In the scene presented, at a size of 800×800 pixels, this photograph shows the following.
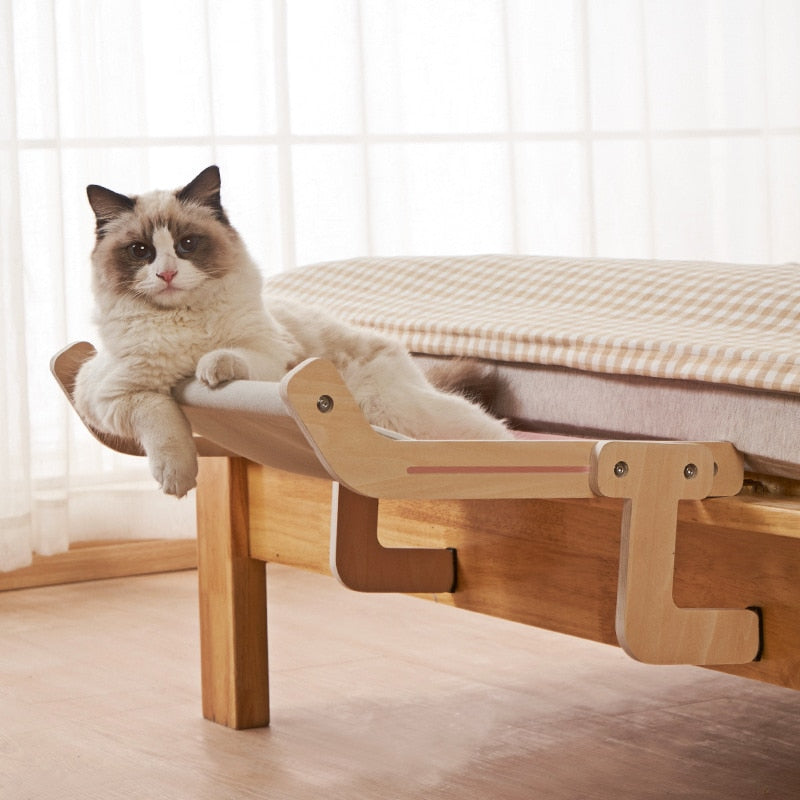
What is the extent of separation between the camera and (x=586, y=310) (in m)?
1.72

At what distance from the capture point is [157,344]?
1431 millimetres

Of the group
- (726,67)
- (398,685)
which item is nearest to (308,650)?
(398,685)

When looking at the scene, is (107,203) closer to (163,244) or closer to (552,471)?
(163,244)

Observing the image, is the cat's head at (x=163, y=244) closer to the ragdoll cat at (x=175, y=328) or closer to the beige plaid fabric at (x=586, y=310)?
the ragdoll cat at (x=175, y=328)

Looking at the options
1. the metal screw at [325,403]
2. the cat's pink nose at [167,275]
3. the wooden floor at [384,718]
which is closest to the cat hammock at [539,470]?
the metal screw at [325,403]

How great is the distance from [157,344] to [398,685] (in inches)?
37.8

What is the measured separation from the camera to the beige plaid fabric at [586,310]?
4.80ft

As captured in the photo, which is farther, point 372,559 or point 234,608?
point 234,608

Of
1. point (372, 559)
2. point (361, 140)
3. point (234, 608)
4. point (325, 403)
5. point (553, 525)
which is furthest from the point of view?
point (361, 140)

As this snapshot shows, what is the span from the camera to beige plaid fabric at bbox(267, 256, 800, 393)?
1463 millimetres

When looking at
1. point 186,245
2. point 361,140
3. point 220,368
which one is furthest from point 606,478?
point 361,140

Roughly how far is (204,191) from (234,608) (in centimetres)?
74

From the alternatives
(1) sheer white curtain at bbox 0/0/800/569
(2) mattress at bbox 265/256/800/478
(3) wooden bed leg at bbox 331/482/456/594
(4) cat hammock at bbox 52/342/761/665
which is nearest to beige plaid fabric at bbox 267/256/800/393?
(2) mattress at bbox 265/256/800/478

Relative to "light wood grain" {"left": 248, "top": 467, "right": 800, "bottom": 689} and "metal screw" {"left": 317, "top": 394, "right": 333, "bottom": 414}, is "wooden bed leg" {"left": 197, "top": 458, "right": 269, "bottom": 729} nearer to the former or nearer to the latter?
"light wood grain" {"left": 248, "top": 467, "right": 800, "bottom": 689}
